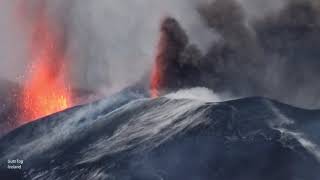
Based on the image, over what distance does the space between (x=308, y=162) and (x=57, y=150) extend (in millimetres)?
79556

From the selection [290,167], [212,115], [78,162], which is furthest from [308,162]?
[78,162]

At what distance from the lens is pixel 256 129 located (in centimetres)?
17550

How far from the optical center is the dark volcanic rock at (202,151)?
148250 mm

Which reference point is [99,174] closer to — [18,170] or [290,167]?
[18,170]

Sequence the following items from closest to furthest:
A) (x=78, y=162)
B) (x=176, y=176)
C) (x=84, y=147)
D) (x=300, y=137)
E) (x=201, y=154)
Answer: (x=176, y=176), (x=201, y=154), (x=300, y=137), (x=78, y=162), (x=84, y=147)

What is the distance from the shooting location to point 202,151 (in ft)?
520

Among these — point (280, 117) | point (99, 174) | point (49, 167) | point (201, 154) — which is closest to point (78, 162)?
point (49, 167)

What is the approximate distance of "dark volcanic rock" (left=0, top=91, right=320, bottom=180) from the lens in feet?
486

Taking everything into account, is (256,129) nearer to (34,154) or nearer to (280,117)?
(280,117)

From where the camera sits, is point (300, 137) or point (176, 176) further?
point (300, 137)

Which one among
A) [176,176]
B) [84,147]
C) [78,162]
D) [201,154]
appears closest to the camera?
[176,176]

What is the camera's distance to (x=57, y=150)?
19650cm

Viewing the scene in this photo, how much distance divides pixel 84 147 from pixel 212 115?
3869 centimetres

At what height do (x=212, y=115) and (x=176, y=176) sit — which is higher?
(x=212, y=115)
